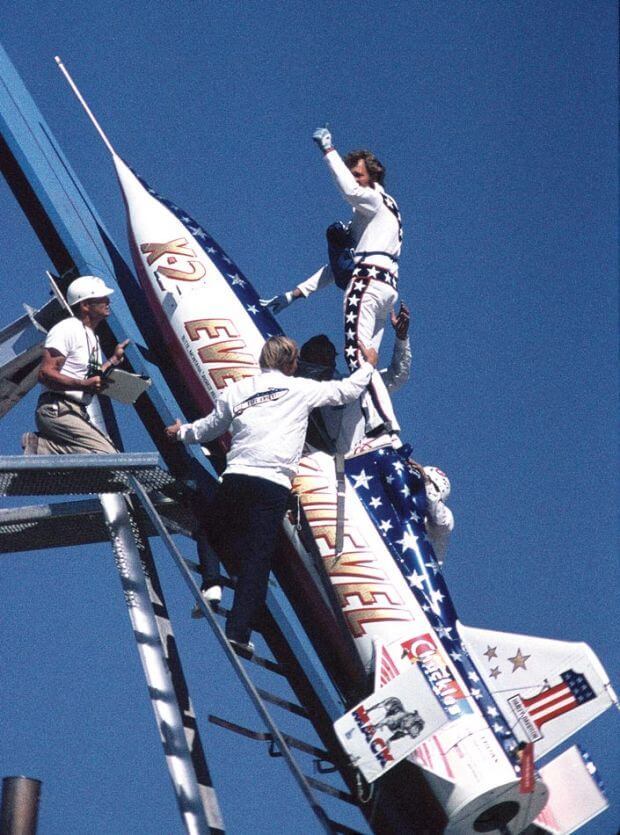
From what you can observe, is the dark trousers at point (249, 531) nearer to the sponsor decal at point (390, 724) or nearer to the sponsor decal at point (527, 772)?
the sponsor decal at point (390, 724)

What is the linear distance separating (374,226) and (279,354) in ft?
7.12

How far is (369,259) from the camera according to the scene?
12.0 meters

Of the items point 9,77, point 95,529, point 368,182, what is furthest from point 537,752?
point 9,77

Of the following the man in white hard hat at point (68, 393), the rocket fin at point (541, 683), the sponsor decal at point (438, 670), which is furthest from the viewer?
the man in white hard hat at point (68, 393)

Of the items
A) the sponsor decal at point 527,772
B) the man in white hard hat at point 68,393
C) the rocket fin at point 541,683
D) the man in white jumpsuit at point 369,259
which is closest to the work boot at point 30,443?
the man in white hard hat at point 68,393

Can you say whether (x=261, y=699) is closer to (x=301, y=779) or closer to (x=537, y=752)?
(x=301, y=779)

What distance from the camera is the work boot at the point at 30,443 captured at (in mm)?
10688

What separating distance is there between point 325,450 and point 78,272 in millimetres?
2316

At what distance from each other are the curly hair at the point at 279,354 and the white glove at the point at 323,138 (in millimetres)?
1924

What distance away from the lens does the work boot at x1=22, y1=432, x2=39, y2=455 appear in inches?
Result: 421

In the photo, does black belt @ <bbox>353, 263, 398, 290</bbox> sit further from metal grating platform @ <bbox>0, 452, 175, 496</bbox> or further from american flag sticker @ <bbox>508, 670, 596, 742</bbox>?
american flag sticker @ <bbox>508, 670, 596, 742</bbox>

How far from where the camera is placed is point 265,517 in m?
9.82

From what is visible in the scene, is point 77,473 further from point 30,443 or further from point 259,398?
point 259,398

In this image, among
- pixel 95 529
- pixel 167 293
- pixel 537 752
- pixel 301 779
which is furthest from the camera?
pixel 167 293
